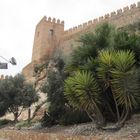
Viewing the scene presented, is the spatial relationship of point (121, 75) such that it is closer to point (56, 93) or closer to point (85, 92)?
point (85, 92)

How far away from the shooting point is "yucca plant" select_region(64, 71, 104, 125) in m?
14.7

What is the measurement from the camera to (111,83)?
14.7m

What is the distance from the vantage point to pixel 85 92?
48.2ft

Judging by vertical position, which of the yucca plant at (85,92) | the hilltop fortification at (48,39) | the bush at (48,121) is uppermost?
the hilltop fortification at (48,39)

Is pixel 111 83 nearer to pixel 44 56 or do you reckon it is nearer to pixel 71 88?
pixel 71 88

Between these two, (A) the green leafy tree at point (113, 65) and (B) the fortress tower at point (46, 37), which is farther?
(B) the fortress tower at point (46, 37)

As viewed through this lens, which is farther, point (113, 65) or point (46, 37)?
point (46, 37)

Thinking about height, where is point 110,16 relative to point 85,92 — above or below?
above

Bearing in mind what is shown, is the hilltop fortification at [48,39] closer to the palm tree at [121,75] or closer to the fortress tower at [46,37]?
the fortress tower at [46,37]

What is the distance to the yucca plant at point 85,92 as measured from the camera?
14695 mm

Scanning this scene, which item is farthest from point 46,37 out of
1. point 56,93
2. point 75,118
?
point 75,118

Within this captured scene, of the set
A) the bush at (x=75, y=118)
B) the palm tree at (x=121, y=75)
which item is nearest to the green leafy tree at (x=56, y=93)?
the bush at (x=75, y=118)

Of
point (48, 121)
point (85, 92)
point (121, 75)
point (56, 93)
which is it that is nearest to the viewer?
point (121, 75)

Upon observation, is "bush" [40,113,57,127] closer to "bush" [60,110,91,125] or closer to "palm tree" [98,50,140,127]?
"bush" [60,110,91,125]
